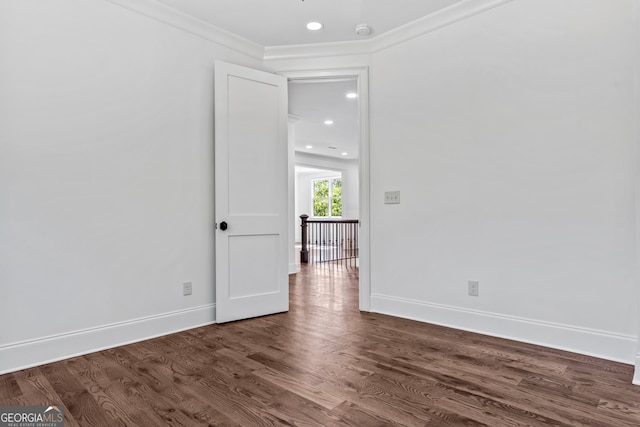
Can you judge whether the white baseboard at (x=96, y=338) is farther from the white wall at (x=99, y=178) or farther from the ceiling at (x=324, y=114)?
the ceiling at (x=324, y=114)

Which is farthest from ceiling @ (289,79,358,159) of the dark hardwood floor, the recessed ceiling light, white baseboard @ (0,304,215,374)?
the dark hardwood floor

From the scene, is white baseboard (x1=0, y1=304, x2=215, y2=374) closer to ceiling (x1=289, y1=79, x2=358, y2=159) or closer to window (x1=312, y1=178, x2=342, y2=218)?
ceiling (x1=289, y1=79, x2=358, y2=159)

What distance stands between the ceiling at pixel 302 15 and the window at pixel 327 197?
958 cm

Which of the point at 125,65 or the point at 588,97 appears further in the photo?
the point at 125,65

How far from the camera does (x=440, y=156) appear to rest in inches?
127

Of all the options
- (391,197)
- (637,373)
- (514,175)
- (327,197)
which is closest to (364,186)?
(391,197)

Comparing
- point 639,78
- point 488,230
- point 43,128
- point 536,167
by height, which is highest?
point 639,78

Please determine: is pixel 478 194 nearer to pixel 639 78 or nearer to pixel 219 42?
pixel 639 78

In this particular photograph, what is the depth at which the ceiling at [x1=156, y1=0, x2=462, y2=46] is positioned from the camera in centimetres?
298

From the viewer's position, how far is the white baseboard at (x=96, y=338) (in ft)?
7.54

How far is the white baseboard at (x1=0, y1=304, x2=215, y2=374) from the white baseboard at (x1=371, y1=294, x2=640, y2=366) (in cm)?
174

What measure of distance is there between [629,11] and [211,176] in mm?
3263

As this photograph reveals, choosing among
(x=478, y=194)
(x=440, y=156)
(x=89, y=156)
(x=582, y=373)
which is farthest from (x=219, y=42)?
(x=582, y=373)

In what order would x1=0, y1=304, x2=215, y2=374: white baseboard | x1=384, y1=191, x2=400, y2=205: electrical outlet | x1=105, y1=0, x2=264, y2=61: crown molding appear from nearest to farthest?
x1=0, y1=304, x2=215, y2=374: white baseboard < x1=105, y1=0, x2=264, y2=61: crown molding < x1=384, y1=191, x2=400, y2=205: electrical outlet
